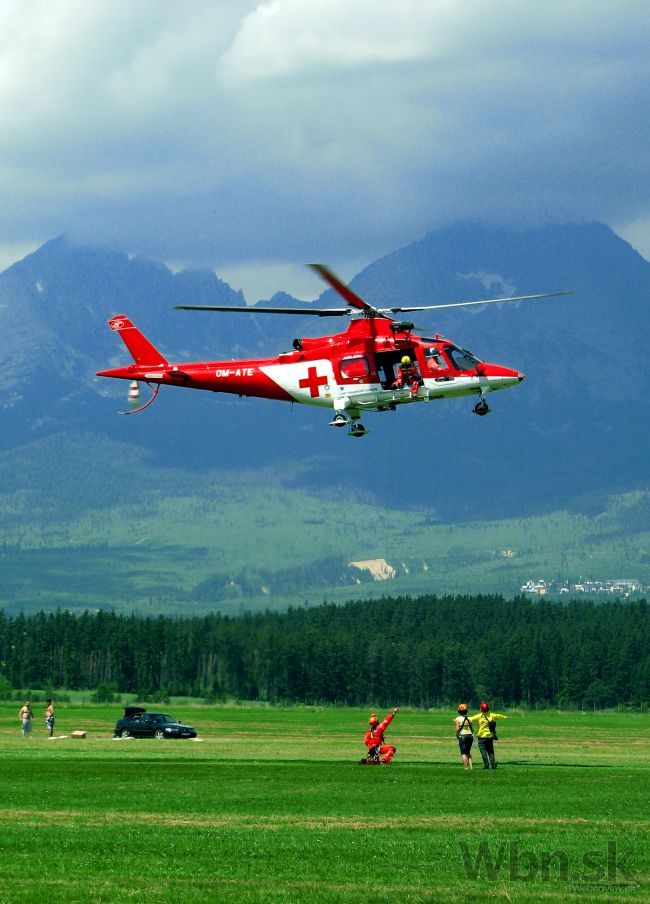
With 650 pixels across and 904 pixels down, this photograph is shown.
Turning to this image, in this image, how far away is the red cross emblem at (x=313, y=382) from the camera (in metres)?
50.1

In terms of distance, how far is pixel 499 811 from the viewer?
33.3 metres

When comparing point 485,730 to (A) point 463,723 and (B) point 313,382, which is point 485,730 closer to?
(A) point 463,723

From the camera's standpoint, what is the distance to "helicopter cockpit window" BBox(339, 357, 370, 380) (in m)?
49.1

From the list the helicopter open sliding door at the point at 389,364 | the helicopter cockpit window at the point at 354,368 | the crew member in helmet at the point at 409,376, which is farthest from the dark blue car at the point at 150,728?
the crew member in helmet at the point at 409,376

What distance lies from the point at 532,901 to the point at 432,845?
5144 mm

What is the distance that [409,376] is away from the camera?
159ft

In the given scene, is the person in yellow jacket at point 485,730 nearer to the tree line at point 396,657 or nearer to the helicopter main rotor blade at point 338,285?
the helicopter main rotor blade at point 338,285

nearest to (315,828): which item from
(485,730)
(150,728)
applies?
(485,730)

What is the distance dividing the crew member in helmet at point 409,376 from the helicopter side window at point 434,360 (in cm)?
49

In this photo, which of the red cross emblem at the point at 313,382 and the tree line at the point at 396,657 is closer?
the red cross emblem at the point at 313,382

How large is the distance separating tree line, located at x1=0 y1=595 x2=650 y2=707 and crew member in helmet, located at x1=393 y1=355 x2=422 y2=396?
69612 millimetres

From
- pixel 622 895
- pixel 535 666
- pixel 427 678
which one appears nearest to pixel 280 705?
pixel 427 678

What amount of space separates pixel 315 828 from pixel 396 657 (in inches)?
4829

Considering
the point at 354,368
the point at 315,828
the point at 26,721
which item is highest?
the point at 354,368
